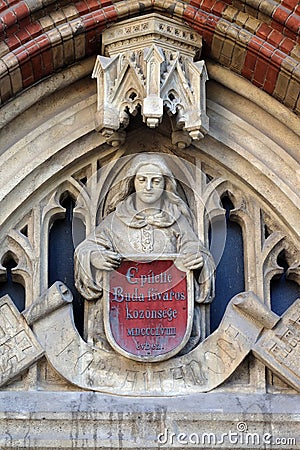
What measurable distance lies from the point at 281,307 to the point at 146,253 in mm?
890

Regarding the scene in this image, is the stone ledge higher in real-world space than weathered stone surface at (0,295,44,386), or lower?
lower

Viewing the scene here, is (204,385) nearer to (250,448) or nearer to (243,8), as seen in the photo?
(250,448)

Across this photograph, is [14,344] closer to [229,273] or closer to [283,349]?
[229,273]

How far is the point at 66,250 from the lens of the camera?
9500 mm

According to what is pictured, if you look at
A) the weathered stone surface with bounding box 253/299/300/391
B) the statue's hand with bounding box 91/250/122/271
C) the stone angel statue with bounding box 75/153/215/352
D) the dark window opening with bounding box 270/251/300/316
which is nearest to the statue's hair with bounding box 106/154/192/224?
the stone angel statue with bounding box 75/153/215/352

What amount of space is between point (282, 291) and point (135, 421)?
1.30 m

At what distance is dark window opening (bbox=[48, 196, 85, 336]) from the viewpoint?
934 cm

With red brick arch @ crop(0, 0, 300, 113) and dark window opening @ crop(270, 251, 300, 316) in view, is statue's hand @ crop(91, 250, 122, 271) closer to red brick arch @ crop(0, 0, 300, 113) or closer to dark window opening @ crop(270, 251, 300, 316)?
dark window opening @ crop(270, 251, 300, 316)

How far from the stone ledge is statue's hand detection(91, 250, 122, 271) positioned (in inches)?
30.8

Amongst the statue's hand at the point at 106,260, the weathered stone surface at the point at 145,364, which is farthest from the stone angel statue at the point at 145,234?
the weathered stone surface at the point at 145,364

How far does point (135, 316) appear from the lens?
9172 mm

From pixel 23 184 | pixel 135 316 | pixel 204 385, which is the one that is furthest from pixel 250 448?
pixel 23 184

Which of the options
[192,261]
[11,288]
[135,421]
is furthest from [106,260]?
[135,421]

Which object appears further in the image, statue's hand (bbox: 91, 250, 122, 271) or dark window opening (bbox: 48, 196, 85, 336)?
dark window opening (bbox: 48, 196, 85, 336)
